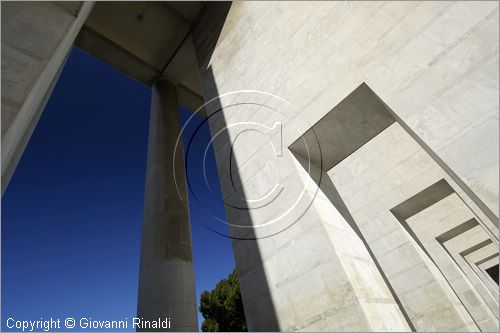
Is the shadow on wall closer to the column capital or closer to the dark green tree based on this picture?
the column capital

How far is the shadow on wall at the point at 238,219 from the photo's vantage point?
5477 mm

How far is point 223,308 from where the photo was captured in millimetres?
37562

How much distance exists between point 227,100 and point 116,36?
11411mm

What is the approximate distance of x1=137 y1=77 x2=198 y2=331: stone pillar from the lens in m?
10.1

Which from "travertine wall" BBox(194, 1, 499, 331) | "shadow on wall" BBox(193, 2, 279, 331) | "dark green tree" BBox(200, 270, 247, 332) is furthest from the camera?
"dark green tree" BBox(200, 270, 247, 332)

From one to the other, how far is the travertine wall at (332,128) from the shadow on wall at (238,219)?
37 mm

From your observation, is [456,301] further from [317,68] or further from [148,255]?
[148,255]

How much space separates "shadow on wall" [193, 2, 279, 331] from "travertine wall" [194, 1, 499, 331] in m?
0.04

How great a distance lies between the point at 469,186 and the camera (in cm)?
376

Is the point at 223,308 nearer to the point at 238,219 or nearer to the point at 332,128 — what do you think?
the point at 238,219

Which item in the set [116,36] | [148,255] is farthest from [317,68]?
[116,36]
